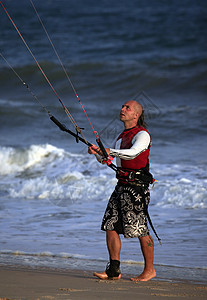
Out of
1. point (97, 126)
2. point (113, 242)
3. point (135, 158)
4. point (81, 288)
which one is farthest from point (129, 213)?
point (97, 126)

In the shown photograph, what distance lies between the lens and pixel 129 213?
3992 mm

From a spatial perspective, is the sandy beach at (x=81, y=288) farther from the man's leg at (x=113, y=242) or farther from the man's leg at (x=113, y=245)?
the man's leg at (x=113, y=242)

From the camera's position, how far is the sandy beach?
3.40m

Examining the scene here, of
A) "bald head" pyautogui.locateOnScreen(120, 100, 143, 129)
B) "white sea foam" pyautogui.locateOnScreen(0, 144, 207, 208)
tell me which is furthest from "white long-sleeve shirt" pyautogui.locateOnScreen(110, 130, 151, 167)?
"white sea foam" pyautogui.locateOnScreen(0, 144, 207, 208)

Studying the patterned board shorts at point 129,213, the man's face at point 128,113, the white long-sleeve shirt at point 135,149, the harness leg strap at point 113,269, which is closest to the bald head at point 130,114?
the man's face at point 128,113

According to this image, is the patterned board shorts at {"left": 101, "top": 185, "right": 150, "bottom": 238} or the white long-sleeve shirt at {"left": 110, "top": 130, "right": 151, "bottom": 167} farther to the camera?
the patterned board shorts at {"left": 101, "top": 185, "right": 150, "bottom": 238}

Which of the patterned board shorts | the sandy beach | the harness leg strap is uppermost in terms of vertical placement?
the patterned board shorts

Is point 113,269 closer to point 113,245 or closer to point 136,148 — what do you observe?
point 113,245

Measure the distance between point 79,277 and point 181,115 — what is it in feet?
34.0

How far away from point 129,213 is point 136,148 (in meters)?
0.47

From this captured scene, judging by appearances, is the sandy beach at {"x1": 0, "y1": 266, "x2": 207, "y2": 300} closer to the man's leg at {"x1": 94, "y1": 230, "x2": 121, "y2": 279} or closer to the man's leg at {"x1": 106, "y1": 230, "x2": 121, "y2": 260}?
the man's leg at {"x1": 94, "y1": 230, "x2": 121, "y2": 279}

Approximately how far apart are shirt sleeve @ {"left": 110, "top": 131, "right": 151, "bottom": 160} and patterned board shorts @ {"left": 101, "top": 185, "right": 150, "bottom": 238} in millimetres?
274

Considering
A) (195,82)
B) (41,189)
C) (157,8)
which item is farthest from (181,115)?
(157,8)

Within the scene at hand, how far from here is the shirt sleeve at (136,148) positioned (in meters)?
3.82
